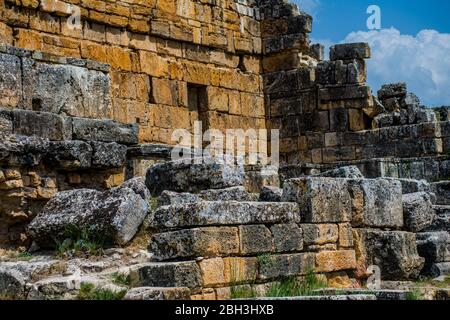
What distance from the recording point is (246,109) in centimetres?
2083

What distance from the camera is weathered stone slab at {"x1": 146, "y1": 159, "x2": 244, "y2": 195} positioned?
35.2 feet

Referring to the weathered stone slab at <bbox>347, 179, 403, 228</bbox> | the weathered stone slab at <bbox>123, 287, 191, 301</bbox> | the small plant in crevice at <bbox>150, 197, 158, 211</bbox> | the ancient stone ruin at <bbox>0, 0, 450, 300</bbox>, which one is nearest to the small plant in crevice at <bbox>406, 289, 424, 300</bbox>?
the ancient stone ruin at <bbox>0, 0, 450, 300</bbox>

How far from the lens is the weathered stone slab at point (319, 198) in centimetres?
965

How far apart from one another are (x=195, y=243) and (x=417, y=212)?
3.96 metres

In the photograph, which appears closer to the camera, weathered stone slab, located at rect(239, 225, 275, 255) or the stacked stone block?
weathered stone slab, located at rect(239, 225, 275, 255)

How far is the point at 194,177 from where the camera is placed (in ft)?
35.8

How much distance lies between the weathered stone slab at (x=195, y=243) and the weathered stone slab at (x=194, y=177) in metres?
2.15

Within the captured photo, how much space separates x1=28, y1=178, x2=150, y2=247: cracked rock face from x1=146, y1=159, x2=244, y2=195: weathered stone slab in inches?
43.9

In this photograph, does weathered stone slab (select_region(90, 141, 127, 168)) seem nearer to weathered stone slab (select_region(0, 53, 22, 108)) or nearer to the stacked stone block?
weathered stone slab (select_region(0, 53, 22, 108))

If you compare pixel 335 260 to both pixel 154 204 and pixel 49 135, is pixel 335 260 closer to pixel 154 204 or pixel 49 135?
pixel 154 204

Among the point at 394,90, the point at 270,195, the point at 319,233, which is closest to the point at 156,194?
the point at 270,195

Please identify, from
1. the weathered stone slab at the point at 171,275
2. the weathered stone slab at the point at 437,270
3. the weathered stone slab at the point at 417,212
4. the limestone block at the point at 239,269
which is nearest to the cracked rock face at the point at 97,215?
the weathered stone slab at the point at 171,275
